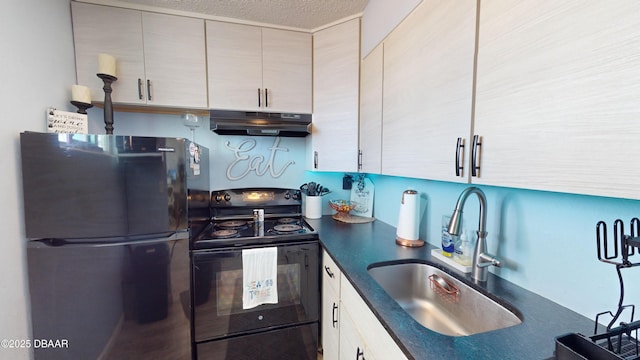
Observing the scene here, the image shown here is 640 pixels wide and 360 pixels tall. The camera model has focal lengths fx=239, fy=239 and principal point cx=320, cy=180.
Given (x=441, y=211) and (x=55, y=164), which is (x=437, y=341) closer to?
(x=441, y=211)

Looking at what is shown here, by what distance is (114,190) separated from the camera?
127cm

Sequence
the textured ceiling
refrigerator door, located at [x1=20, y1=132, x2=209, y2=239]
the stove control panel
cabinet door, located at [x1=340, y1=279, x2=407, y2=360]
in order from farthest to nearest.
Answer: the stove control panel < the textured ceiling < refrigerator door, located at [x1=20, y1=132, x2=209, y2=239] < cabinet door, located at [x1=340, y1=279, x2=407, y2=360]

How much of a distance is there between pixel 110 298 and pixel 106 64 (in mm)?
1412

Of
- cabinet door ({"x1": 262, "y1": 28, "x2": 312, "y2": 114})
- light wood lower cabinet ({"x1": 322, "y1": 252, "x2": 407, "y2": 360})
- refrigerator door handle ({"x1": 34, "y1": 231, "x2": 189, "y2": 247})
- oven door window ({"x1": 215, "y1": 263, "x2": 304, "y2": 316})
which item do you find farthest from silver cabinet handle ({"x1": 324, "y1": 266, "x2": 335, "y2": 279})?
cabinet door ({"x1": 262, "y1": 28, "x2": 312, "y2": 114})

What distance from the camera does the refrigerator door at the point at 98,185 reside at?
1.21m

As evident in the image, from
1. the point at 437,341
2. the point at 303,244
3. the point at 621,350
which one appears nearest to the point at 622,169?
the point at 621,350

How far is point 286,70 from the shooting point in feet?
6.30

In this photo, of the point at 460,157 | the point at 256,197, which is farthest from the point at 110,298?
the point at 460,157

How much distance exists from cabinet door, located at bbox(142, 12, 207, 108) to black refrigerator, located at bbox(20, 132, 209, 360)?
55 cm

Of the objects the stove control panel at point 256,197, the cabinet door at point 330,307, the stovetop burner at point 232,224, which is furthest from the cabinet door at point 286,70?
the cabinet door at point 330,307

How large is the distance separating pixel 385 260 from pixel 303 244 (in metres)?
0.60

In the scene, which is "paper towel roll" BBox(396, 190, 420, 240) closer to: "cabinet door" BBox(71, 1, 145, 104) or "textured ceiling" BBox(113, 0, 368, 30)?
"textured ceiling" BBox(113, 0, 368, 30)

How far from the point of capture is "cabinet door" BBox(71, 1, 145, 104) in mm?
1566

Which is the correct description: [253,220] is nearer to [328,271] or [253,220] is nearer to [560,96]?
[328,271]
